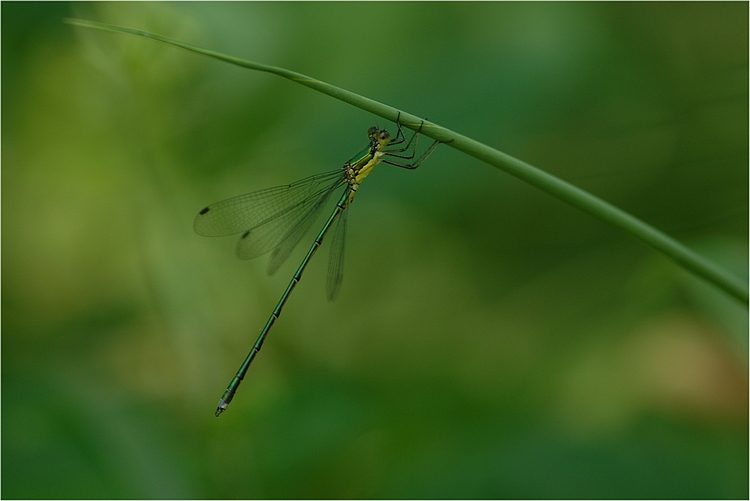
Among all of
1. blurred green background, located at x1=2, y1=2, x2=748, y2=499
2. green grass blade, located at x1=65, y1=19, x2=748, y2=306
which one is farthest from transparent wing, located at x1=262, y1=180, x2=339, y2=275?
green grass blade, located at x1=65, y1=19, x2=748, y2=306

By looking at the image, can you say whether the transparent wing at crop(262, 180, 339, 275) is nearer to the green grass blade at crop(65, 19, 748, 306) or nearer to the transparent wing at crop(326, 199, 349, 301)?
the transparent wing at crop(326, 199, 349, 301)

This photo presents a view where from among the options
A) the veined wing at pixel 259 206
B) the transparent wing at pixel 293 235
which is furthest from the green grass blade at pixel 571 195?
the transparent wing at pixel 293 235

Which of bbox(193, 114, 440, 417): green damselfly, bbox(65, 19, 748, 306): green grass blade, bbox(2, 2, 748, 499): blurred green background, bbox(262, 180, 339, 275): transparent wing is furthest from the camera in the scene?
bbox(262, 180, 339, 275): transparent wing

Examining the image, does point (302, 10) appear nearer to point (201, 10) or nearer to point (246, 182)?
point (201, 10)

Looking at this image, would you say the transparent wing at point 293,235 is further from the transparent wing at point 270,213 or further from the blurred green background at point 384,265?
the blurred green background at point 384,265

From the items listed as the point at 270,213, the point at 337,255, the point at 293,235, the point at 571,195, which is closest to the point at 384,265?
the point at 337,255

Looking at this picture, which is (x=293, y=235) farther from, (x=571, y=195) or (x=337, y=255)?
(x=571, y=195)
